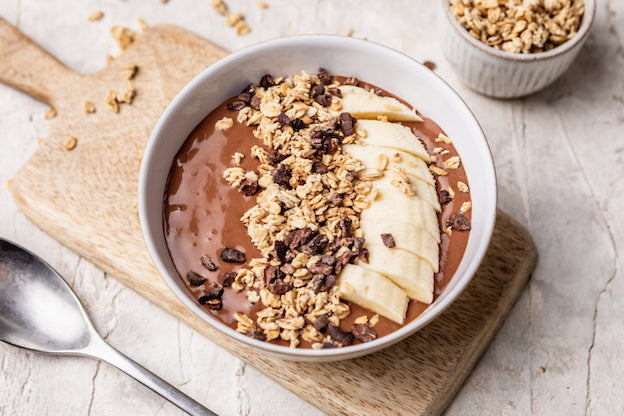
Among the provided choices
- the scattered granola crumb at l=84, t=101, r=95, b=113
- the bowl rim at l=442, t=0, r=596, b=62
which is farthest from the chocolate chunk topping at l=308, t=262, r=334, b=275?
the scattered granola crumb at l=84, t=101, r=95, b=113

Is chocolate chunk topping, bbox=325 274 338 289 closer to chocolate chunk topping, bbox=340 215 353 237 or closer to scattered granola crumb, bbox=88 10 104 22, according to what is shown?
chocolate chunk topping, bbox=340 215 353 237

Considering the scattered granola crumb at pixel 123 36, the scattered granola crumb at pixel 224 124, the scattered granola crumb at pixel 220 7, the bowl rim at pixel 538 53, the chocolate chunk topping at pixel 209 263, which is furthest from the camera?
the scattered granola crumb at pixel 220 7

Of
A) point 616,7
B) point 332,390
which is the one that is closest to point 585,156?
point 616,7

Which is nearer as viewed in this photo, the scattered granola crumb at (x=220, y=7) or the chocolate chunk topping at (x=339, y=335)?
the chocolate chunk topping at (x=339, y=335)

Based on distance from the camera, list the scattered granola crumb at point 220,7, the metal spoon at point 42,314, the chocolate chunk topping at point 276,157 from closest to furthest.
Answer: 1. the chocolate chunk topping at point 276,157
2. the metal spoon at point 42,314
3. the scattered granola crumb at point 220,7

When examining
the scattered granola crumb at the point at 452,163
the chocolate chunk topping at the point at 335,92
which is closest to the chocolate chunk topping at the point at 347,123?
the chocolate chunk topping at the point at 335,92

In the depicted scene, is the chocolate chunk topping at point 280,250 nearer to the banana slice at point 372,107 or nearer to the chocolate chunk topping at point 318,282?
the chocolate chunk topping at point 318,282
